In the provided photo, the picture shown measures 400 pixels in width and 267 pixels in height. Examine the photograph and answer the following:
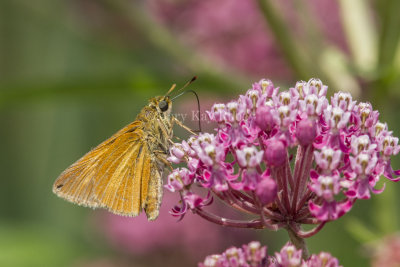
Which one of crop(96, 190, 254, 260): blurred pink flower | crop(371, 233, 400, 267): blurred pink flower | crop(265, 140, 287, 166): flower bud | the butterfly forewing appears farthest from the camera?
crop(96, 190, 254, 260): blurred pink flower

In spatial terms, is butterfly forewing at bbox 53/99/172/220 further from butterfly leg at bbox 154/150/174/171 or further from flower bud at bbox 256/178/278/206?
flower bud at bbox 256/178/278/206

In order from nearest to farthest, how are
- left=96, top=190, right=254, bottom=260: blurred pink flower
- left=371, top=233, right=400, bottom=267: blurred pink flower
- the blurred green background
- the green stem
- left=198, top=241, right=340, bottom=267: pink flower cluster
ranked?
left=198, top=241, right=340, bottom=267: pink flower cluster
left=371, top=233, right=400, bottom=267: blurred pink flower
the green stem
the blurred green background
left=96, top=190, right=254, bottom=260: blurred pink flower

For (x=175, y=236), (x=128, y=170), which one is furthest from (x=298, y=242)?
(x=175, y=236)

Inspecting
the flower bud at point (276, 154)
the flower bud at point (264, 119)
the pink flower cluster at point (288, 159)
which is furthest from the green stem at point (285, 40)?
the flower bud at point (276, 154)

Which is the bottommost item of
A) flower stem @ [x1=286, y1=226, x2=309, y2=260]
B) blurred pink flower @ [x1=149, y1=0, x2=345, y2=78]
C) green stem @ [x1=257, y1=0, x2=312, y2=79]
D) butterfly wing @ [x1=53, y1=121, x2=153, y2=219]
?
flower stem @ [x1=286, y1=226, x2=309, y2=260]

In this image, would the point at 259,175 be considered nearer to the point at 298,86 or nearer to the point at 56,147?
the point at 298,86

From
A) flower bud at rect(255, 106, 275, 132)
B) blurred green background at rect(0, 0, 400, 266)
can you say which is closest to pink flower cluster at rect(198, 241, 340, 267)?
flower bud at rect(255, 106, 275, 132)

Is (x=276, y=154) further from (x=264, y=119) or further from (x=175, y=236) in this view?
(x=175, y=236)
